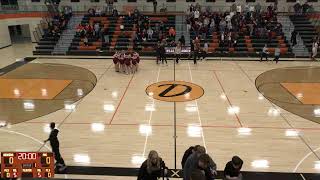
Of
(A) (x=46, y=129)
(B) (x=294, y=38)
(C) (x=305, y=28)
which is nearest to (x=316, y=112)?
(A) (x=46, y=129)

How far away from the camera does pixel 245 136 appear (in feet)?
33.5

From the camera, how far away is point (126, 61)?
17.7 meters

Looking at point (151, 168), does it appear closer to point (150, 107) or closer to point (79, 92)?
point (150, 107)

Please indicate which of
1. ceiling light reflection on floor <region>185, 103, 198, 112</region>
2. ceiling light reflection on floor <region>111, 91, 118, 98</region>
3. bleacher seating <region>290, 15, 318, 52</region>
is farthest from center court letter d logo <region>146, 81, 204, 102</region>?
bleacher seating <region>290, 15, 318, 52</region>

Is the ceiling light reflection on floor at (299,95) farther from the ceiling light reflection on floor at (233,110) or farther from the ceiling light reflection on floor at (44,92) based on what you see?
the ceiling light reflection on floor at (44,92)

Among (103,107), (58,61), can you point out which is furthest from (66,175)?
(58,61)

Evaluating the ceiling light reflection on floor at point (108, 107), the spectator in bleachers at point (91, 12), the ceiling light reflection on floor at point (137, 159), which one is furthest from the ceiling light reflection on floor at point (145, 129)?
the spectator in bleachers at point (91, 12)

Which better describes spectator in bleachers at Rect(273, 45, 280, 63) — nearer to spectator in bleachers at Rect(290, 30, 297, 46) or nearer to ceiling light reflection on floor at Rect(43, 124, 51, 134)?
spectator in bleachers at Rect(290, 30, 297, 46)

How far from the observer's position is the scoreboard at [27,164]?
20.3 feet

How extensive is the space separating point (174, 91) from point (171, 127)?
158 inches

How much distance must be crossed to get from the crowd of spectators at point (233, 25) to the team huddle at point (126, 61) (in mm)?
7962

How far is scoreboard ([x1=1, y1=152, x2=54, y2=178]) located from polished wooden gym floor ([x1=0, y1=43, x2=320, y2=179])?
179 centimetres

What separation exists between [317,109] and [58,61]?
52.6 feet

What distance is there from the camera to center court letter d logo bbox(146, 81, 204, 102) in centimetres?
1381
